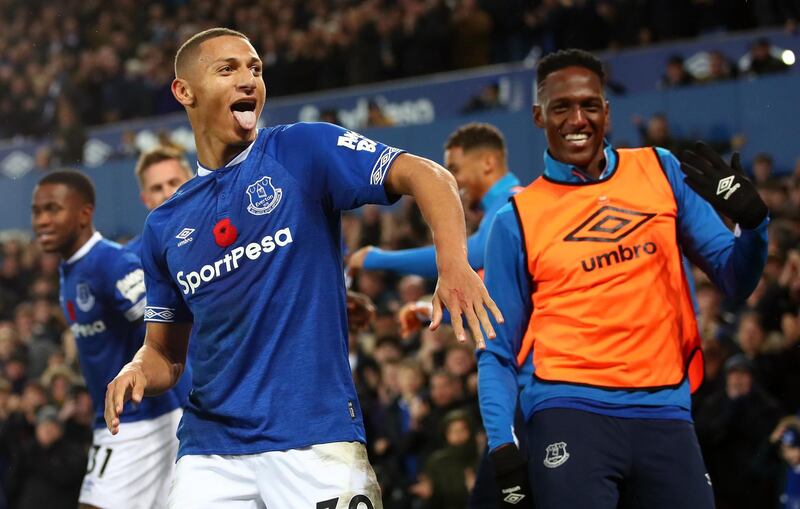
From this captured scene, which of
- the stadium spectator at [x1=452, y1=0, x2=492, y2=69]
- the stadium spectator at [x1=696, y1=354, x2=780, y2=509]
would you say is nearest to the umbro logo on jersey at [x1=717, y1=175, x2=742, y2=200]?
the stadium spectator at [x1=696, y1=354, x2=780, y2=509]

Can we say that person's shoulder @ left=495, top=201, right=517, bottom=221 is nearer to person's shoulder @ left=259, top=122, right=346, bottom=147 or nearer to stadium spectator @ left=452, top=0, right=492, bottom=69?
person's shoulder @ left=259, top=122, right=346, bottom=147

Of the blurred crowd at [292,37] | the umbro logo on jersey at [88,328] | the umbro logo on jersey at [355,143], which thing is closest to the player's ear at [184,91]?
the umbro logo on jersey at [355,143]

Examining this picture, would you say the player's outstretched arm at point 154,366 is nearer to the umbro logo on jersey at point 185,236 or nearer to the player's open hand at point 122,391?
the player's open hand at point 122,391

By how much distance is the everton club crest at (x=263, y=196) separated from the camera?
3.91 metres

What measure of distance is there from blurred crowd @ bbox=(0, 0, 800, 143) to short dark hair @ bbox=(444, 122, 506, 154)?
21.5 feet

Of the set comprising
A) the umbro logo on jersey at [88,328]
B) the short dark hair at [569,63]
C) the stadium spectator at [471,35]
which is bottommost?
the umbro logo on jersey at [88,328]

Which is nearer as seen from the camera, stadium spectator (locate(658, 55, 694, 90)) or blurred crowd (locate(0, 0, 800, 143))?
stadium spectator (locate(658, 55, 694, 90))

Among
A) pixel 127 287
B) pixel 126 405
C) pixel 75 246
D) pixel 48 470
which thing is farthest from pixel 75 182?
pixel 48 470

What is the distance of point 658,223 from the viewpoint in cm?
433

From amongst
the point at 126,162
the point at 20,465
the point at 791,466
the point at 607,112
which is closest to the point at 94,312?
the point at 607,112

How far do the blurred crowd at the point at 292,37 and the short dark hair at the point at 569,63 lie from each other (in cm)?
796

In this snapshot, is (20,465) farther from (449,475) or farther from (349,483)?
(349,483)

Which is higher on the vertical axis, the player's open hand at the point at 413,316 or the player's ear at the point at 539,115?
the player's ear at the point at 539,115

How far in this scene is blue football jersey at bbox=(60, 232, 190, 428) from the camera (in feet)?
Result: 19.0
